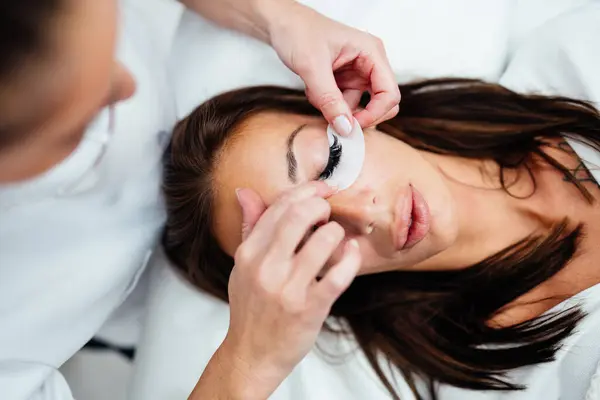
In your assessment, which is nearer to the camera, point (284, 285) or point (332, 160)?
point (284, 285)

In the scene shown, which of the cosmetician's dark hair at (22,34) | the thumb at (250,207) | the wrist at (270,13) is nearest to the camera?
the cosmetician's dark hair at (22,34)

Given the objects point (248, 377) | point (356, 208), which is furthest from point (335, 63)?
point (248, 377)

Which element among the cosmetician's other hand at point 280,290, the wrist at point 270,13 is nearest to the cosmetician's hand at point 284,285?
the cosmetician's other hand at point 280,290

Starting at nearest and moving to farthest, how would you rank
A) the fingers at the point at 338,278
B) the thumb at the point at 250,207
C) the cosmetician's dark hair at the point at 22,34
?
the cosmetician's dark hair at the point at 22,34 → the fingers at the point at 338,278 → the thumb at the point at 250,207

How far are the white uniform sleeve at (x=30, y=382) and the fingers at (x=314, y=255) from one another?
0.56 m

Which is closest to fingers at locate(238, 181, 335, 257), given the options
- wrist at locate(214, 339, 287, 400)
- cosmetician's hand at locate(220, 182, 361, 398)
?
cosmetician's hand at locate(220, 182, 361, 398)

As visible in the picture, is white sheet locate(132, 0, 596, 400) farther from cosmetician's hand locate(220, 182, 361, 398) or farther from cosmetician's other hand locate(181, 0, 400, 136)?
cosmetician's hand locate(220, 182, 361, 398)

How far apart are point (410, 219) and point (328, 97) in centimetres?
22

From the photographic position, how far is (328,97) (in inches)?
33.5

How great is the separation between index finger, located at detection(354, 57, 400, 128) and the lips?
120mm

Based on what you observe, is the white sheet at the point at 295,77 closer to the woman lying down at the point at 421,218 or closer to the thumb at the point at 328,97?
the woman lying down at the point at 421,218

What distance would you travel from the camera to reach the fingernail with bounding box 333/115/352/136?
0.83m

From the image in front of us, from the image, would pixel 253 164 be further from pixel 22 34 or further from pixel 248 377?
pixel 22 34

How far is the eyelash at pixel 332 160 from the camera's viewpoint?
829mm
